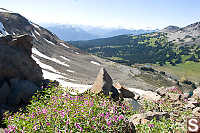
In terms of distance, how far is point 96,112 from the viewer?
29.8 feet

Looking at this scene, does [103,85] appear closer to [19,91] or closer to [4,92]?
[19,91]

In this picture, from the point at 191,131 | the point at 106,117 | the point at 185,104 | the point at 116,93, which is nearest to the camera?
the point at 191,131

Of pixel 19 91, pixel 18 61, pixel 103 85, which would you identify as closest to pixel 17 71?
pixel 18 61

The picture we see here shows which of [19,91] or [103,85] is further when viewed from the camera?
[19,91]

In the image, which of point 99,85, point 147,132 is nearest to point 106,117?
point 147,132

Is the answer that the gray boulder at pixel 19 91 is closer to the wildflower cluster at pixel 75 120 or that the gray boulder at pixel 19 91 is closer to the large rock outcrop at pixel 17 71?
the large rock outcrop at pixel 17 71

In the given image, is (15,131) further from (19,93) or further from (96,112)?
(19,93)

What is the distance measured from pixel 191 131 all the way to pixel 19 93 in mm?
20221

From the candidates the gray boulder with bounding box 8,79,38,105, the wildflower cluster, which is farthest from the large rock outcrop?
the wildflower cluster

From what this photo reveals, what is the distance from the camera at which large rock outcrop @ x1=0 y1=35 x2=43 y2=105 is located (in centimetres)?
2130

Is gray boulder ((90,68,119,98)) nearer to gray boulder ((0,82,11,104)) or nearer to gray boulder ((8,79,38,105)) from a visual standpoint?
gray boulder ((8,79,38,105))

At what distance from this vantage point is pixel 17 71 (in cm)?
2375

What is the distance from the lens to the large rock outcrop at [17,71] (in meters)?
21.3

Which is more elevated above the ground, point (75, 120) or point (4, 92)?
point (75, 120)
